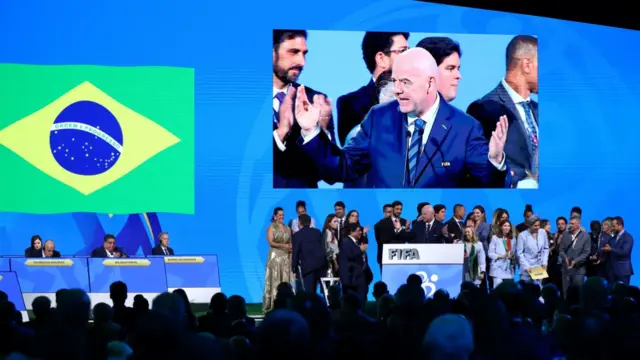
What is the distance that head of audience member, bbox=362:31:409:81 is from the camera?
16.7m

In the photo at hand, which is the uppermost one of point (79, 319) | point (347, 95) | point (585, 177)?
point (347, 95)

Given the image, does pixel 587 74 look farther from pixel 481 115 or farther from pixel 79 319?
pixel 79 319

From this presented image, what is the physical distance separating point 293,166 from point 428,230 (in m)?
2.83

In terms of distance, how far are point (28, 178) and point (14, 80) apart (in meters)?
1.47

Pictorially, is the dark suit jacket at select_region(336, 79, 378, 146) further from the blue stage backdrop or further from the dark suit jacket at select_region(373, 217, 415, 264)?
the dark suit jacket at select_region(373, 217, 415, 264)

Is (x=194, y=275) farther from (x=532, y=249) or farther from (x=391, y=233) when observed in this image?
(x=532, y=249)

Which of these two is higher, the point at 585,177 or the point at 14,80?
the point at 14,80

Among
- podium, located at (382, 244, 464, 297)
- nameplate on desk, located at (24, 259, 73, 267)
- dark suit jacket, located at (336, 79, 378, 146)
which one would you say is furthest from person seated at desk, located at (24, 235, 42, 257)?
podium, located at (382, 244, 464, 297)

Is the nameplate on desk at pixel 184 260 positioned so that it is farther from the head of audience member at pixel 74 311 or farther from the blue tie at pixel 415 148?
the head of audience member at pixel 74 311

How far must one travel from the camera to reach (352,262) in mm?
13734

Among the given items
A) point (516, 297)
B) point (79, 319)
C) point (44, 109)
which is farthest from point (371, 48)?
point (79, 319)

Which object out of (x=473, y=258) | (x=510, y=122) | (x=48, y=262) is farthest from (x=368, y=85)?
(x=48, y=262)

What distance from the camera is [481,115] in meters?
16.9

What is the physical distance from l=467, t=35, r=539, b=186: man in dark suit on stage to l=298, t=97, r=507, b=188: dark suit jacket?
1.39 feet
